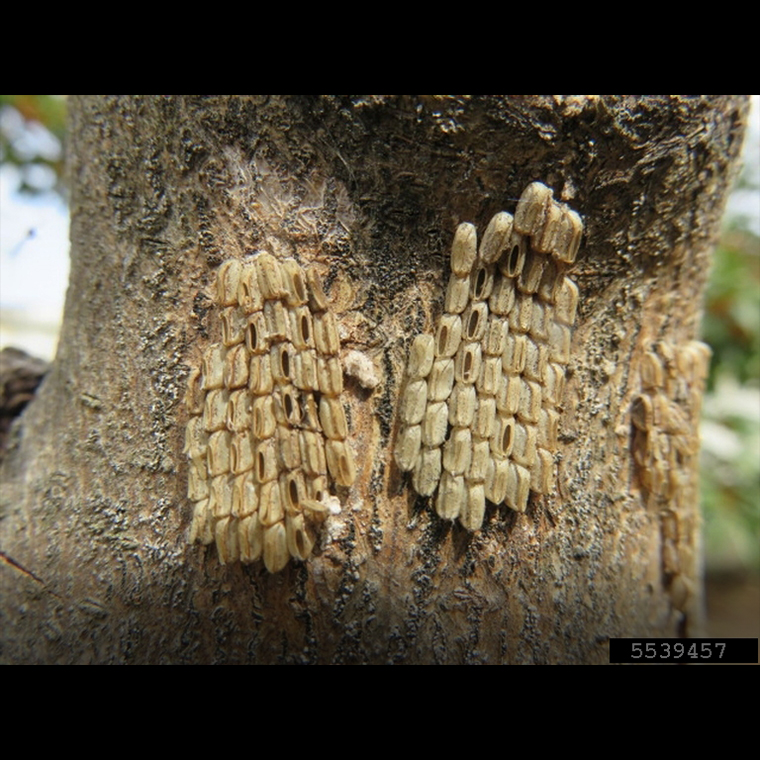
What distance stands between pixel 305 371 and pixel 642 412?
0.40 metres

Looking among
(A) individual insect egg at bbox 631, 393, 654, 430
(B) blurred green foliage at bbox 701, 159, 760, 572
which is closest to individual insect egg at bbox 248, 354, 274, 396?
(A) individual insect egg at bbox 631, 393, 654, 430

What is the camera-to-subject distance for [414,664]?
0.59 m

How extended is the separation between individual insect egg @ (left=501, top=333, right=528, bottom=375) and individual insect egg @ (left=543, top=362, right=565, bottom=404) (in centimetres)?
3

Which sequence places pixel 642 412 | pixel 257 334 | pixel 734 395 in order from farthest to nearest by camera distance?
pixel 734 395 < pixel 642 412 < pixel 257 334

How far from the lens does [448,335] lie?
569mm

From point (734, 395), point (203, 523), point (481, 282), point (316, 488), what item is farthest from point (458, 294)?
point (734, 395)

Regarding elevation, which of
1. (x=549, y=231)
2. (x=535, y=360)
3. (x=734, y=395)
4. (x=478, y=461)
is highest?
(x=734, y=395)

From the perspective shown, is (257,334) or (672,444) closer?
(257,334)

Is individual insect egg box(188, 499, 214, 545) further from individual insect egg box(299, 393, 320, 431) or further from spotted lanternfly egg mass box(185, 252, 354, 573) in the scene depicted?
individual insect egg box(299, 393, 320, 431)

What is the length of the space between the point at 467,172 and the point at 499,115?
55mm

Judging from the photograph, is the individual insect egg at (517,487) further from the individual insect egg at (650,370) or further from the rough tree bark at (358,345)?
the individual insect egg at (650,370)

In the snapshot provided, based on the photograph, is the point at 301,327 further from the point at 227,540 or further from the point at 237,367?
the point at 227,540

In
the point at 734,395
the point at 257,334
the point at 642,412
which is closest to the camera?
the point at 257,334

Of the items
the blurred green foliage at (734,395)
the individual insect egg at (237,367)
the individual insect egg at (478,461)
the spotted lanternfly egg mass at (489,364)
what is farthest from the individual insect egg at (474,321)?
the blurred green foliage at (734,395)
